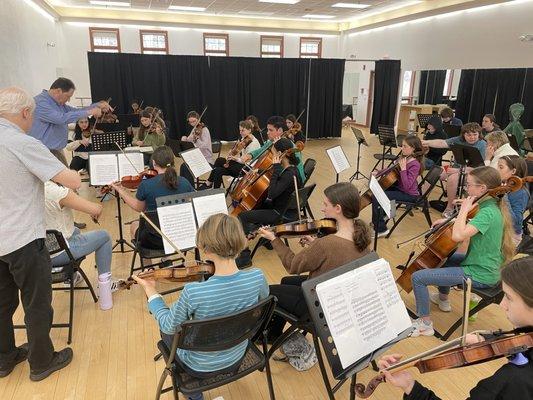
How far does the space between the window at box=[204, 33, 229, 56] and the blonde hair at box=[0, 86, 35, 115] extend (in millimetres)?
12549

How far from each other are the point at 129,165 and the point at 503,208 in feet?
11.7

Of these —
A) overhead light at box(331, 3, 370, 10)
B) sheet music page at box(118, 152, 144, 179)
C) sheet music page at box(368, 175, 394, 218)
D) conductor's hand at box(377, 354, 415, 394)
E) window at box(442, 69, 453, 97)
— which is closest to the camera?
conductor's hand at box(377, 354, 415, 394)

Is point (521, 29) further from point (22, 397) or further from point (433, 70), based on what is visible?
point (22, 397)

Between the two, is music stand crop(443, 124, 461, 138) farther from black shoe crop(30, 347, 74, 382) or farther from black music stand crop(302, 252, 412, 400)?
black shoe crop(30, 347, 74, 382)

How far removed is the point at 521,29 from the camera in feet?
28.5

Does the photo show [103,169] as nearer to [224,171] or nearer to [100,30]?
[224,171]

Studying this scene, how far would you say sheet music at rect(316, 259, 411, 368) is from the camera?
1.67 metres

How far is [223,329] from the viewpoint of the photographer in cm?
178

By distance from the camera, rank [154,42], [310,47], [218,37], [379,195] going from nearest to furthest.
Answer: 1. [379,195]
2. [154,42]
3. [218,37]
4. [310,47]

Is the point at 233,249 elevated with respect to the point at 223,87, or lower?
lower

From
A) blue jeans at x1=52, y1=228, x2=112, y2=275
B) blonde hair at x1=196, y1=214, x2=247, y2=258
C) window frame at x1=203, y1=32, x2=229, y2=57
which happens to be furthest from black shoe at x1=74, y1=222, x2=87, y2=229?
window frame at x1=203, y1=32, x2=229, y2=57

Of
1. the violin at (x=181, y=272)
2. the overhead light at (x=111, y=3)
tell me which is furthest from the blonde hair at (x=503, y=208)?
the overhead light at (x=111, y=3)

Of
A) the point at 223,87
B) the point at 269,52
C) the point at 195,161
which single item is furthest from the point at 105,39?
the point at 195,161

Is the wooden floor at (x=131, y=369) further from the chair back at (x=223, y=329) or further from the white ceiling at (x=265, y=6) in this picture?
the white ceiling at (x=265, y=6)
